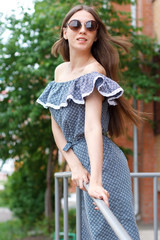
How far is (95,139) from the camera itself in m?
1.74

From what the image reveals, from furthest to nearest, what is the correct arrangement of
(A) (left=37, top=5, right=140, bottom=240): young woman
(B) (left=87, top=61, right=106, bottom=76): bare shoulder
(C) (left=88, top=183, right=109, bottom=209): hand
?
(B) (left=87, top=61, right=106, bottom=76): bare shoulder, (A) (left=37, top=5, right=140, bottom=240): young woman, (C) (left=88, top=183, right=109, bottom=209): hand

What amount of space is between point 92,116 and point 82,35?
0.42 meters

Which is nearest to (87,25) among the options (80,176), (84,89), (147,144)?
(84,89)

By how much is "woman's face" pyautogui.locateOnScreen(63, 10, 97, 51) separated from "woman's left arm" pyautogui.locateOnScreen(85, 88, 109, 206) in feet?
0.87

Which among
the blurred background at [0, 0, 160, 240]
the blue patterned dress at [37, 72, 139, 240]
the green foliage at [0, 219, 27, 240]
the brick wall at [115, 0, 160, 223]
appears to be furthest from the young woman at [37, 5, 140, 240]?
the brick wall at [115, 0, 160, 223]

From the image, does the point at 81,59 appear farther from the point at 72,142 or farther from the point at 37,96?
the point at 37,96

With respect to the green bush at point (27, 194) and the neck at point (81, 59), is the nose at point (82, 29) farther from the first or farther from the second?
the green bush at point (27, 194)

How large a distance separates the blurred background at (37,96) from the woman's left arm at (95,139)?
13.6 feet

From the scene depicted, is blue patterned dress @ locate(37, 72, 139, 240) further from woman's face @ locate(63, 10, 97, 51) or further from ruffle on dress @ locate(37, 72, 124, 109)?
woman's face @ locate(63, 10, 97, 51)

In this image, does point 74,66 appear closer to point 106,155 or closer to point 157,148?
point 106,155

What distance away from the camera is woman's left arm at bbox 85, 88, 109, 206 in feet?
5.40

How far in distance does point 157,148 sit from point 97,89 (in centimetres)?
745

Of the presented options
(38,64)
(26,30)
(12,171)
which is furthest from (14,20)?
(12,171)

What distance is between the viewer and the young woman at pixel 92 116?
1.79m
